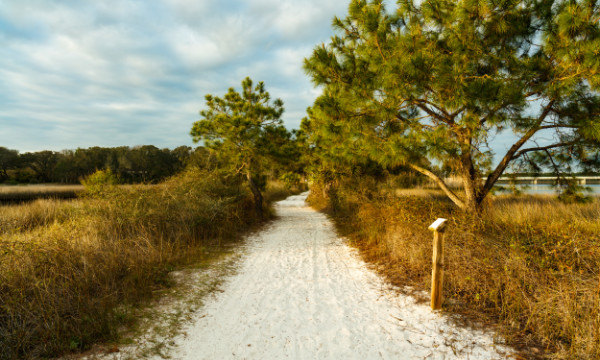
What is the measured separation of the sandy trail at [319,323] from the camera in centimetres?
302

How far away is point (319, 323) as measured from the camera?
145 inches

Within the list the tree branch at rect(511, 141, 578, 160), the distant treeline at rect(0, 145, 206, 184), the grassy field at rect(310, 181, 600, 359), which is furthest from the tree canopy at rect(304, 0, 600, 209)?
the distant treeline at rect(0, 145, 206, 184)

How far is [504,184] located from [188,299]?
8.48m

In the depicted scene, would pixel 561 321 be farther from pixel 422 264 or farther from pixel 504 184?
pixel 504 184

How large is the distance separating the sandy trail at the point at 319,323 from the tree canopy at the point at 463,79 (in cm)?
268

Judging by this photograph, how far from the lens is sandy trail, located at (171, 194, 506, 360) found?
302cm

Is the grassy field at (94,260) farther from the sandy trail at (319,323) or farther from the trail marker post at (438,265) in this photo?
the trail marker post at (438,265)

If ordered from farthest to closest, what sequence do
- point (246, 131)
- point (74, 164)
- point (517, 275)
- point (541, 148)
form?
1. point (74, 164)
2. point (246, 131)
3. point (541, 148)
4. point (517, 275)

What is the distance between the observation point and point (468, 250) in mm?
4121

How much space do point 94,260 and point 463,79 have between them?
270 inches

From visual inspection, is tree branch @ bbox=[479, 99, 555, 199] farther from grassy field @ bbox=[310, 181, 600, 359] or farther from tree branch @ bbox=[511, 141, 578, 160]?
grassy field @ bbox=[310, 181, 600, 359]

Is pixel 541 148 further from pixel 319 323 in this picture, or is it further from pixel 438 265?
pixel 319 323

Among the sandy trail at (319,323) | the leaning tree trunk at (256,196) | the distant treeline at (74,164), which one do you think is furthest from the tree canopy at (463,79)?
the distant treeline at (74,164)

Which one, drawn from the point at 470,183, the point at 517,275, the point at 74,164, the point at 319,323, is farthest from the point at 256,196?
the point at 74,164
